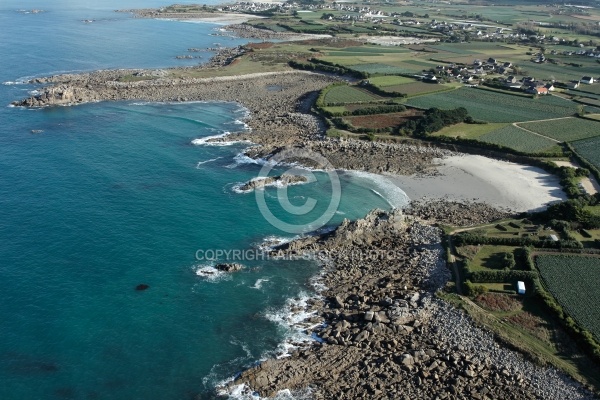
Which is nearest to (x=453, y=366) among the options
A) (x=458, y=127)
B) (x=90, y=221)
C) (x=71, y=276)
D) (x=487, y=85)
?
(x=71, y=276)

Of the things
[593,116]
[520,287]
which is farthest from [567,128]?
[520,287]

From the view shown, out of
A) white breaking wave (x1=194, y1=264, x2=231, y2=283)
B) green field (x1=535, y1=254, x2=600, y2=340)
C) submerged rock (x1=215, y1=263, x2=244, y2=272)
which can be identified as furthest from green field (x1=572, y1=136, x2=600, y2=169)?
white breaking wave (x1=194, y1=264, x2=231, y2=283)

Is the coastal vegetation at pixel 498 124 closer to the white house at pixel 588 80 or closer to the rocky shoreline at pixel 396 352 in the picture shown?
the rocky shoreline at pixel 396 352

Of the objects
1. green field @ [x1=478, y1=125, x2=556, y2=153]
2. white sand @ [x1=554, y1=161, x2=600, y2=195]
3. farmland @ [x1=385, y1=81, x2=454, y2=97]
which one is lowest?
white sand @ [x1=554, y1=161, x2=600, y2=195]

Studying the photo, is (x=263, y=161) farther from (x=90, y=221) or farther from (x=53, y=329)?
(x=53, y=329)

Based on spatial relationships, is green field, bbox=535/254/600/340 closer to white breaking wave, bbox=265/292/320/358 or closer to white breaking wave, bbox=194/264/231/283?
white breaking wave, bbox=265/292/320/358
